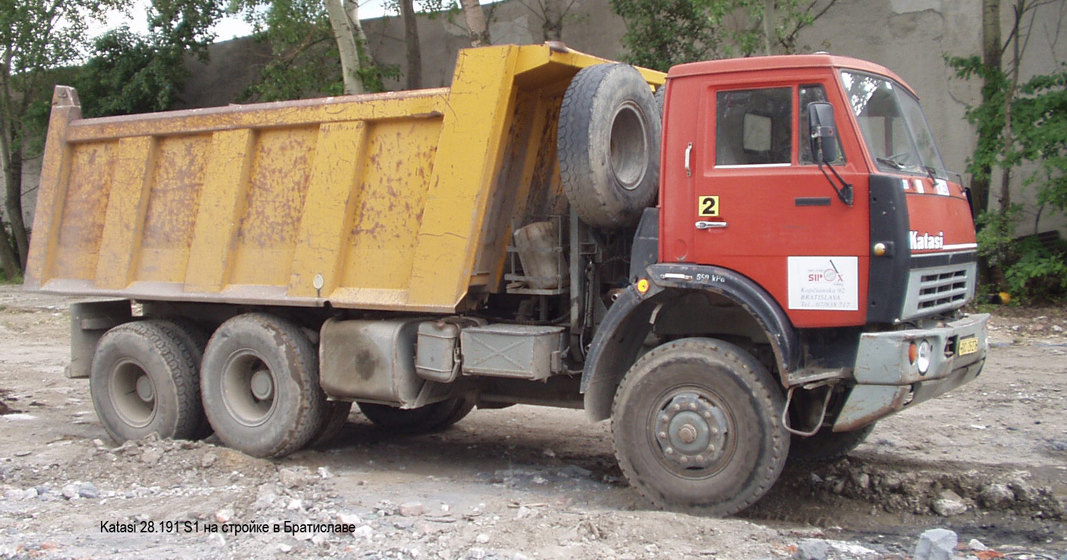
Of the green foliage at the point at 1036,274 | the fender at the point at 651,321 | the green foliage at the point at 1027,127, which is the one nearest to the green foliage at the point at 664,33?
the green foliage at the point at 1027,127

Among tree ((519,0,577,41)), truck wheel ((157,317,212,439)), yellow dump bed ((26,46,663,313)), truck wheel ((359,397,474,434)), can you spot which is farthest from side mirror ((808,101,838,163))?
tree ((519,0,577,41))

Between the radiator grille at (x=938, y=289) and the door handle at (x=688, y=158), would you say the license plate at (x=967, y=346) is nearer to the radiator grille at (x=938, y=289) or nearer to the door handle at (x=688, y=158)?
the radiator grille at (x=938, y=289)

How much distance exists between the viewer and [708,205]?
526 cm

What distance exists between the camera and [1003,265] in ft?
41.4

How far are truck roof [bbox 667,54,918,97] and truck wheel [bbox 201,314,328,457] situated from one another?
3229 mm

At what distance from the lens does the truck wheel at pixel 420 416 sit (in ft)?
26.2

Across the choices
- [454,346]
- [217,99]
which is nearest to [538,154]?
[454,346]

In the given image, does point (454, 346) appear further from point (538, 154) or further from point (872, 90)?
point (872, 90)

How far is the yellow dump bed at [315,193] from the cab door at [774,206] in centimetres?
120

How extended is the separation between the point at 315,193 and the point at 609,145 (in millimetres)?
2150

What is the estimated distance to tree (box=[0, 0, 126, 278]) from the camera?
20578 mm

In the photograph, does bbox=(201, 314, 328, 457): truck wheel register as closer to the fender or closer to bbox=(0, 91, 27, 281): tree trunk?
the fender

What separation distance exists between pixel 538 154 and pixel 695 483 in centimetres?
238

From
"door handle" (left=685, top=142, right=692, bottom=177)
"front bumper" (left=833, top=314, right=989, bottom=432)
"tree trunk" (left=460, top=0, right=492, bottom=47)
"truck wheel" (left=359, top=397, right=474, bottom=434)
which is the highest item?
"tree trunk" (left=460, top=0, right=492, bottom=47)
